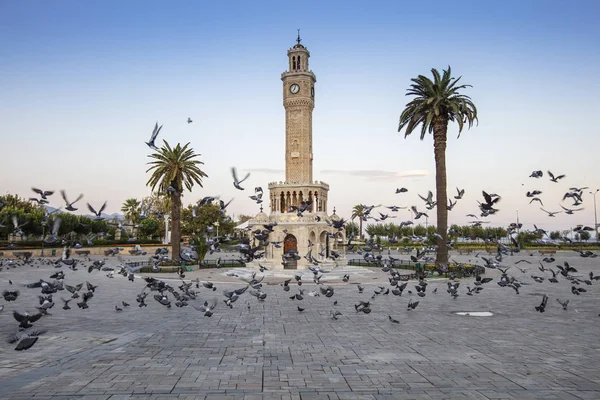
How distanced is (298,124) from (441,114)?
67.5 feet

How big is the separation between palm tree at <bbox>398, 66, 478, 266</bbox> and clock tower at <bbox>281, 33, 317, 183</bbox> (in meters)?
17.8

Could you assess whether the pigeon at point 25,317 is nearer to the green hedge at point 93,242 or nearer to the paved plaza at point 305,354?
the paved plaza at point 305,354

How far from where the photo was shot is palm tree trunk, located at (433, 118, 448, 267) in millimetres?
32188

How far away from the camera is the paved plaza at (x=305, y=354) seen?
834 centimetres

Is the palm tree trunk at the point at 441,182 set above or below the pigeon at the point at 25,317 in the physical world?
above

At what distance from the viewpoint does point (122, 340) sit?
12.5 m

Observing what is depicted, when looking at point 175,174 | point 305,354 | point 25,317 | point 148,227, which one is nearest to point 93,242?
point 148,227

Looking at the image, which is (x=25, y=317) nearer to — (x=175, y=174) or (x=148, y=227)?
(x=175, y=174)

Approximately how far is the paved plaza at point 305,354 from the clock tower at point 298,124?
31817mm

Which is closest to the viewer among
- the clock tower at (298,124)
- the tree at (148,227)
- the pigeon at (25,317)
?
the pigeon at (25,317)

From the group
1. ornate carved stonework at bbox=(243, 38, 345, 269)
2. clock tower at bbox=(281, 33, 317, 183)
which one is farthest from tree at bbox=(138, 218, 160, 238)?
clock tower at bbox=(281, 33, 317, 183)

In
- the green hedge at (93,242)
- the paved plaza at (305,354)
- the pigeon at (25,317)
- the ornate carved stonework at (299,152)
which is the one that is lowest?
the paved plaza at (305,354)

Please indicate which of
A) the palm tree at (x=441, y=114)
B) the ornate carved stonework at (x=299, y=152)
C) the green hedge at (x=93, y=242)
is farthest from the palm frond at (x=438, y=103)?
the green hedge at (x=93, y=242)

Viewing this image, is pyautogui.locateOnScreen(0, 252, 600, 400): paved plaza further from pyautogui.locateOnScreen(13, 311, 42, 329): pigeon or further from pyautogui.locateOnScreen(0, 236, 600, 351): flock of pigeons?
pyautogui.locateOnScreen(13, 311, 42, 329): pigeon
